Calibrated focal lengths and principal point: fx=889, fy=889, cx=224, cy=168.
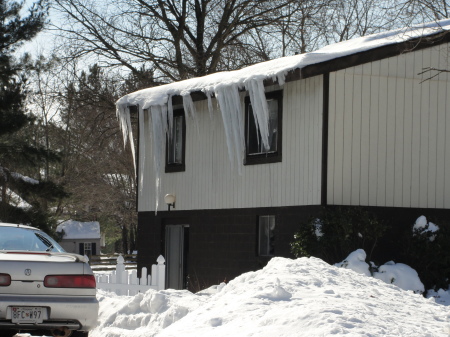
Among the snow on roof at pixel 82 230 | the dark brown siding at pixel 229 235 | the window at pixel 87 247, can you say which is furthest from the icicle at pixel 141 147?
the window at pixel 87 247

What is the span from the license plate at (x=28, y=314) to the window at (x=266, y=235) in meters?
8.87

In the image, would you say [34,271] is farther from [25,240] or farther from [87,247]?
[87,247]

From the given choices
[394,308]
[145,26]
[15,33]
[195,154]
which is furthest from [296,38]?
[394,308]

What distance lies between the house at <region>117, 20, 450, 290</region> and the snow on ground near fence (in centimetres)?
516

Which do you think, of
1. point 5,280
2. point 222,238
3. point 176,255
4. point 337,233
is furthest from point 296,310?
point 176,255

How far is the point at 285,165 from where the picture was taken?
17.3 meters

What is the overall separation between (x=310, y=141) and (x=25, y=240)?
24.0 feet

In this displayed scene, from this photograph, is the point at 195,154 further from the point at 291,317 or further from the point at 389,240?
the point at 291,317

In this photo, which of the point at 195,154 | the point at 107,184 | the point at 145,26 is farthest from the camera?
the point at 107,184

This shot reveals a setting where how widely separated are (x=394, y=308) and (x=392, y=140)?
8025mm

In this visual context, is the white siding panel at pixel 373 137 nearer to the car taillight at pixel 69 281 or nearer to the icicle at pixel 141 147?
the icicle at pixel 141 147

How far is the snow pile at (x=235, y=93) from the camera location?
53.2 feet

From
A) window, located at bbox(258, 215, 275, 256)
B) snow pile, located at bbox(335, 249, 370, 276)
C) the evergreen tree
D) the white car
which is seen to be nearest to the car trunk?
the white car

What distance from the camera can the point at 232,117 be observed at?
17.9 m
